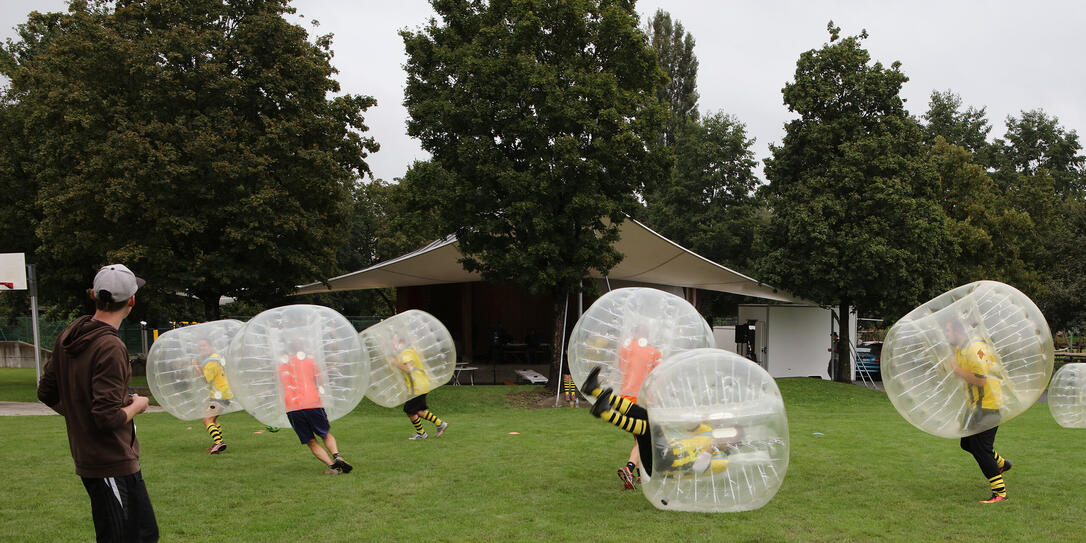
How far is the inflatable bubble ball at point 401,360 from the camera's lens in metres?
9.74

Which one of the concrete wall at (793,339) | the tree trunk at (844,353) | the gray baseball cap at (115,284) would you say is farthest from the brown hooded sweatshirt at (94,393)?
the tree trunk at (844,353)

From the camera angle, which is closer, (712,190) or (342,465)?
(342,465)

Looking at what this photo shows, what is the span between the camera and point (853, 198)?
72.2 ft

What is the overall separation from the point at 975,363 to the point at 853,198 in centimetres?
1684

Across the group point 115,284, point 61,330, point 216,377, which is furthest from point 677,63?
point 115,284

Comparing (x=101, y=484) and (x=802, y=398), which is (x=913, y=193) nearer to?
(x=802, y=398)

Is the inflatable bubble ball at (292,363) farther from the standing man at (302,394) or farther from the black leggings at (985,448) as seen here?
the black leggings at (985,448)

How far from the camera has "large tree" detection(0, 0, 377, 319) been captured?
1761cm

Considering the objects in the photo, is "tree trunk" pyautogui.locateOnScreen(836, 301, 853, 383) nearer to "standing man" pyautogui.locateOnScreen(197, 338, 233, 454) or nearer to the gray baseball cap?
"standing man" pyautogui.locateOnScreen(197, 338, 233, 454)

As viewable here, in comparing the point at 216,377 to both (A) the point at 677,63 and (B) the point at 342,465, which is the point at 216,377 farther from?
(A) the point at 677,63

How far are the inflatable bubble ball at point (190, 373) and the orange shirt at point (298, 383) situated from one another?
201 cm

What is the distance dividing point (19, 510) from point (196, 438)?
15.5 feet

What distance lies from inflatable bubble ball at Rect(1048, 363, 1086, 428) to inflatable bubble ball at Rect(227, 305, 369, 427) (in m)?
10.6

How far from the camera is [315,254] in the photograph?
66.6 feet
